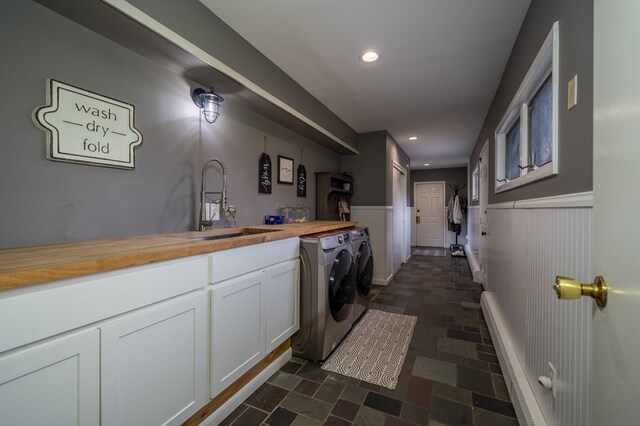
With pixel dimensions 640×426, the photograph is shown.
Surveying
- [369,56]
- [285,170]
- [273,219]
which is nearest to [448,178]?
[285,170]

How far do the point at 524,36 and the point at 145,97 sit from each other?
2393mm

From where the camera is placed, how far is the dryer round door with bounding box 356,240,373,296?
2.60m

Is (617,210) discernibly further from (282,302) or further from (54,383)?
(282,302)

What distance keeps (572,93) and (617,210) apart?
0.81 metres

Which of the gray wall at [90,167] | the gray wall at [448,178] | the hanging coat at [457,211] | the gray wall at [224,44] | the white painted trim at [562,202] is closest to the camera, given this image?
the white painted trim at [562,202]

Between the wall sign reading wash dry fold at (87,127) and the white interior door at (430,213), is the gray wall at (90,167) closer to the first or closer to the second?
the wall sign reading wash dry fold at (87,127)

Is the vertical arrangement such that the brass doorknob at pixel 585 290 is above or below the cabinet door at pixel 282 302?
above

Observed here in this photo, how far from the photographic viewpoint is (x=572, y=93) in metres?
1.04

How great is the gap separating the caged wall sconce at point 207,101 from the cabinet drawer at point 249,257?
0.99 meters

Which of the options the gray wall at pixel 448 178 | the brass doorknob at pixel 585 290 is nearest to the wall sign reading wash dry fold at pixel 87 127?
the brass doorknob at pixel 585 290

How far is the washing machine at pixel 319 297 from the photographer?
6.55 ft

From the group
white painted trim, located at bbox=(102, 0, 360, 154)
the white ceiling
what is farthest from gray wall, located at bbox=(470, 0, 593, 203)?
white painted trim, located at bbox=(102, 0, 360, 154)

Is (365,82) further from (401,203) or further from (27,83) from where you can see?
(401,203)

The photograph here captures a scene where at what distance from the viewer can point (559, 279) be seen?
59 cm
